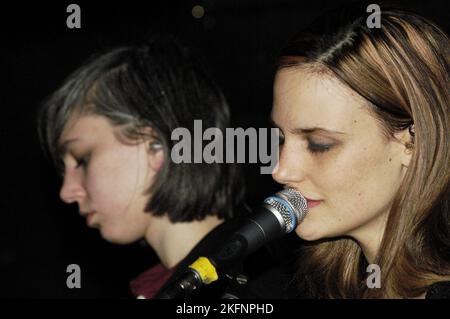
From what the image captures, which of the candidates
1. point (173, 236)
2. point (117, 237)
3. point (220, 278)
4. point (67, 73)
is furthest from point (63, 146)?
point (67, 73)

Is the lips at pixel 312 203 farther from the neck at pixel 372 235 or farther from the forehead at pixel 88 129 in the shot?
the forehead at pixel 88 129

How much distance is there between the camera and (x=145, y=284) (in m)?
2.04

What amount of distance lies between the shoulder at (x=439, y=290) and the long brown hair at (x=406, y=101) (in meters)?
0.03

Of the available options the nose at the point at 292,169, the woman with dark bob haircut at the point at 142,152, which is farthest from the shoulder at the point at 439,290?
the woman with dark bob haircut at the point at 142,152

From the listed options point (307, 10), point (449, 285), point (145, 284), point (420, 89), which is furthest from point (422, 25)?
point (307, 10)

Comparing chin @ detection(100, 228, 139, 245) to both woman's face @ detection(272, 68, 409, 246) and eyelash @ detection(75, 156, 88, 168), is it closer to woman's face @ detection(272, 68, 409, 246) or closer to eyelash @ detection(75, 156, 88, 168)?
eyelash @ detection(75, 156, 88, 168)

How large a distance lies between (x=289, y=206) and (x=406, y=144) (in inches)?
13.4

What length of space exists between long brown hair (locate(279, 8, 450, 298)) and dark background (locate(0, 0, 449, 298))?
1.10 metres

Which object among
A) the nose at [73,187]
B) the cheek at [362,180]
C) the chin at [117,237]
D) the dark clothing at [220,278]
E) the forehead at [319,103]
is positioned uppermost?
the forehead at [319,103]

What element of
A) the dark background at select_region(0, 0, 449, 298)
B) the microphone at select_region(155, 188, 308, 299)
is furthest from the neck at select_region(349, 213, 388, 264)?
the dark background at select_region(0, 0, 449, 298)

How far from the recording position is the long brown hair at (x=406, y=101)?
1.46 meters

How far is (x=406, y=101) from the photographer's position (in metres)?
1.47

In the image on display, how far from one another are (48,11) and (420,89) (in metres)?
2.09
